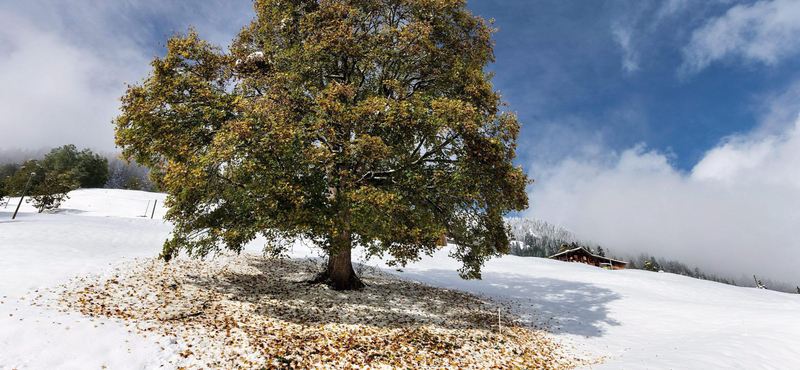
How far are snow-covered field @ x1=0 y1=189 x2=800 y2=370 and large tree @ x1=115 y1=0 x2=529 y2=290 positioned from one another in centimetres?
381

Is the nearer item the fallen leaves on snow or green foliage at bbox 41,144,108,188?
the fallen leaves on snow

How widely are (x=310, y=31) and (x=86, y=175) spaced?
109 metres

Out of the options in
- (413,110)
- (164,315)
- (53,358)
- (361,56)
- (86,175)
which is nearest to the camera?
(53,358)

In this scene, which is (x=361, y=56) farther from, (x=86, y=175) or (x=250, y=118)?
(x=86, y=175)

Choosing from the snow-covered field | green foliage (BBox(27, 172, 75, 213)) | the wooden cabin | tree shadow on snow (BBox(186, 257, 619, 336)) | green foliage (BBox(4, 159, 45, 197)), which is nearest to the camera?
the snow-covered field

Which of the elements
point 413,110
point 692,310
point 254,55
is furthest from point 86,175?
point 692,310

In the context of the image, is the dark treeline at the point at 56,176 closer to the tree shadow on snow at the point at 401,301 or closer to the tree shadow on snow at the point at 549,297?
the tree shadow on snow at the point at 401,301

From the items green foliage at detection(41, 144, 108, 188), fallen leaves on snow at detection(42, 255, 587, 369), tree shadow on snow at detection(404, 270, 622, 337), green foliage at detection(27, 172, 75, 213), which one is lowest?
fallen leaves on snow at detection(42, 255, 587, 369)

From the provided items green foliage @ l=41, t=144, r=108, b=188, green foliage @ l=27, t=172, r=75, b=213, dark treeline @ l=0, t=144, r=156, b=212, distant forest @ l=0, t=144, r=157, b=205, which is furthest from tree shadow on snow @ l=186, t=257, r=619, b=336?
green foliage @ l=41, t=144, r=108, b=188

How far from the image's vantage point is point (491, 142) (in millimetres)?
10969

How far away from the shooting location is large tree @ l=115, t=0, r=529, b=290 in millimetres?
10078

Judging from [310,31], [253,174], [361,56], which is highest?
[310,31]

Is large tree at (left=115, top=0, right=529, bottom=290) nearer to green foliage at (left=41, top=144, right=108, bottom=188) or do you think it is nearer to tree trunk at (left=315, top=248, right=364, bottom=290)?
tree trunk at (left=315, top=248, right=364, bottom=290)

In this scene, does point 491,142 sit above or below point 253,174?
above
